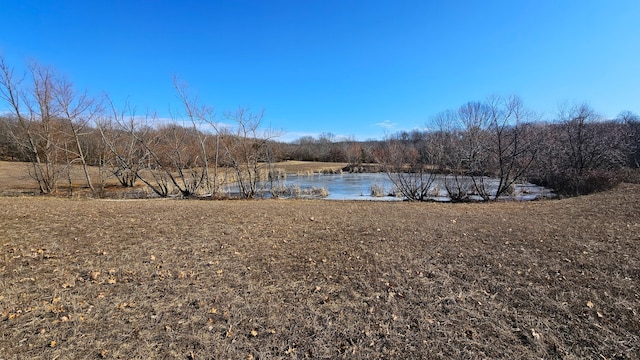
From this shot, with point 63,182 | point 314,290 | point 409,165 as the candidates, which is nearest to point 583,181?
point 409,165

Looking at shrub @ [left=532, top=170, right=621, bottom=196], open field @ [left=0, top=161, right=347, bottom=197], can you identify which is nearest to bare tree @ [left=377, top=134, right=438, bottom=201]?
shrub @ [left=532, top=170, right=621, bottom=196]

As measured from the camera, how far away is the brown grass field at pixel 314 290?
294 centimetres

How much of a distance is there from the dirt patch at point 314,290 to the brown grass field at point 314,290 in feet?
0.07

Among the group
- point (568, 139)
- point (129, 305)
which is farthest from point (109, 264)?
point (568, 139)

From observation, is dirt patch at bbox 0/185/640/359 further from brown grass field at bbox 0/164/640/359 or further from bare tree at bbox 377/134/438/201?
bare tree at bbox 377/134/438/201

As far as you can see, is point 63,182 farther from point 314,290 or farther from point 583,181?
point 583,181

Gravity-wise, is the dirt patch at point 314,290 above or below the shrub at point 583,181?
below

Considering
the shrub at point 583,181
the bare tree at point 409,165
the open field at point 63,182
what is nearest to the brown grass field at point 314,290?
the bare tree at point 409,165

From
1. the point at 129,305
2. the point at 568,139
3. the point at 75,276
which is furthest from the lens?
the point at 568,139

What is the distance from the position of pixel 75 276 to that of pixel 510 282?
589 cm

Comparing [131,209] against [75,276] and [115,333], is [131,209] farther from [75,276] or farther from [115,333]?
[115,333]

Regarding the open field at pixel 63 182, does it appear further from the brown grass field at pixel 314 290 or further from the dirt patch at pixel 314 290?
the brown grass field at pixel 314 290

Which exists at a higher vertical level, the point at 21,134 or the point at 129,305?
the point at 21,134

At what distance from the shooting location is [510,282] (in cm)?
426
